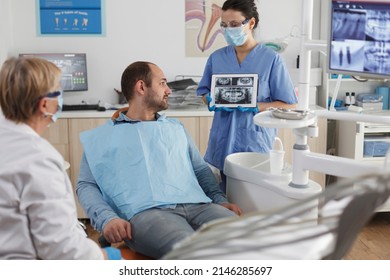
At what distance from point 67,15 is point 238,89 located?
1.91 m

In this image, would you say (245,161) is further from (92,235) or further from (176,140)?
(92,235)

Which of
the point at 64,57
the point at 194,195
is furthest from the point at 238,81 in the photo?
the point at 64,57

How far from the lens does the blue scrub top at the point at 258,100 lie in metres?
2.39

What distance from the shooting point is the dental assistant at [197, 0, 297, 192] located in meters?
2.38

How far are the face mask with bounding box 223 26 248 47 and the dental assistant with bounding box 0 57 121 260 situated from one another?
→ 124 cm

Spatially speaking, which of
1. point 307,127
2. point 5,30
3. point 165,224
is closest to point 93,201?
point 165,224

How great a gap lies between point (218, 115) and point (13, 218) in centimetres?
141

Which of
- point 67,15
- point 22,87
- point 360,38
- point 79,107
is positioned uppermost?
point 67,15

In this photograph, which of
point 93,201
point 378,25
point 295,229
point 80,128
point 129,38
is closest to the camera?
point 295,229

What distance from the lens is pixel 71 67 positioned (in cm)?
367

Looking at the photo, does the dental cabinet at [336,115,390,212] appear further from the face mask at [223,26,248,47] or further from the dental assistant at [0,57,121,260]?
the dental assistant at [0,57,121,260]

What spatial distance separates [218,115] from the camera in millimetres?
2465

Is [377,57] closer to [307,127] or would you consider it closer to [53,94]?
[307,127]

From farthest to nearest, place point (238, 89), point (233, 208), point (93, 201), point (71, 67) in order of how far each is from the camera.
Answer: point (71, 67), point (238, 89), point (233, 208), point (93, 201)
